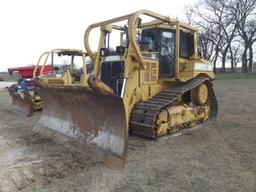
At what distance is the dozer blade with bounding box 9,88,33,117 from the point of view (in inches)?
354

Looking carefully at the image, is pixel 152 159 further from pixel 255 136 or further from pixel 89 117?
pixel 255 136

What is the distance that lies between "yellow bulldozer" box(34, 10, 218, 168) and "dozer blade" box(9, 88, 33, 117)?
97.1 inches

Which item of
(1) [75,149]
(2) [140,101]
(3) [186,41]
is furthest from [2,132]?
(3) [186,41]

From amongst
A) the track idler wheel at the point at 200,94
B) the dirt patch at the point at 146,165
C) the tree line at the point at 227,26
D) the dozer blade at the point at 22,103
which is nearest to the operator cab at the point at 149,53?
the track idler wheel at the point at 200,94

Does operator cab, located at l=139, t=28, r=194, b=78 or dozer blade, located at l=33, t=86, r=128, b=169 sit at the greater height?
operator cab, located at l=139, t=28, r=194, b=78

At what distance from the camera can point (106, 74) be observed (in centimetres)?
621

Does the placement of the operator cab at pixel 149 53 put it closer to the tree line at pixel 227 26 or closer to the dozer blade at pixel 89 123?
the dozer blade at pixel 89 123

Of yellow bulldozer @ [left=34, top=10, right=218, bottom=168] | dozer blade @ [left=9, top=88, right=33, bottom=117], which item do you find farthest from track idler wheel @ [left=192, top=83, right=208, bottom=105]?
dozer blade @ [left=9, top=88, right=33, bottom=117]

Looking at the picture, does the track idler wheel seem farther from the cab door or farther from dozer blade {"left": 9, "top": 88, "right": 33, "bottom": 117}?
dozer blade {"left": 9, "top": 88, "right": 33, "bottom": 117}

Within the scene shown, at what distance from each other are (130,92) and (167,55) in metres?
1.53

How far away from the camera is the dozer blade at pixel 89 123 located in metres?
4.54

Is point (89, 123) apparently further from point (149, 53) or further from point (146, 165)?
point (149, 53)

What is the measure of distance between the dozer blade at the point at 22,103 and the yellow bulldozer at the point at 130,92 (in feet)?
8.09

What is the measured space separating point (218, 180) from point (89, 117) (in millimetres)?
2481
